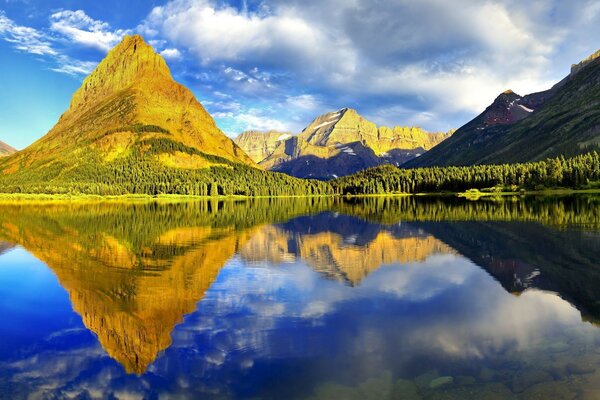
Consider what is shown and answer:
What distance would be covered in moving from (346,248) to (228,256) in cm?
1704

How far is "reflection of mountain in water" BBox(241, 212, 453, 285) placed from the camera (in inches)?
1795

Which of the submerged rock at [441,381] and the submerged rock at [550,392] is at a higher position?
the submerged rock at [550,392]

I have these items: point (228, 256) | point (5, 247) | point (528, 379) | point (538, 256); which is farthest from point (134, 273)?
point (538, 256)

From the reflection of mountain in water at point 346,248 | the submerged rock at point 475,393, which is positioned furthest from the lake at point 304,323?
the reflection of mountain in water at point 346,248

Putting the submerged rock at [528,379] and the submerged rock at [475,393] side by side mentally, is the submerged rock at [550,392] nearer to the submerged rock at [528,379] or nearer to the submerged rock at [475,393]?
the submerged rock at [528,379]

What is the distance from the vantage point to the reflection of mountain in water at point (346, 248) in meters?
45.6

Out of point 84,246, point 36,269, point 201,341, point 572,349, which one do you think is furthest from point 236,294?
point 84,246

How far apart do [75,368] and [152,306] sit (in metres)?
9.27

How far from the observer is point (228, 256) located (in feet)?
169

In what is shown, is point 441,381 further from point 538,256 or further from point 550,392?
point 538,256

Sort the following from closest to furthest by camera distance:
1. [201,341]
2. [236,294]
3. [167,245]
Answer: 1. [201,341]
2. [236,294]
3. [167,245]

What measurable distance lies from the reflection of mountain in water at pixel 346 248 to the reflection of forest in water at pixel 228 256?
142mm

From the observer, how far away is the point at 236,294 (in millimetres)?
34062

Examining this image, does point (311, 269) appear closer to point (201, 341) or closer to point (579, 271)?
point (201, 341)
